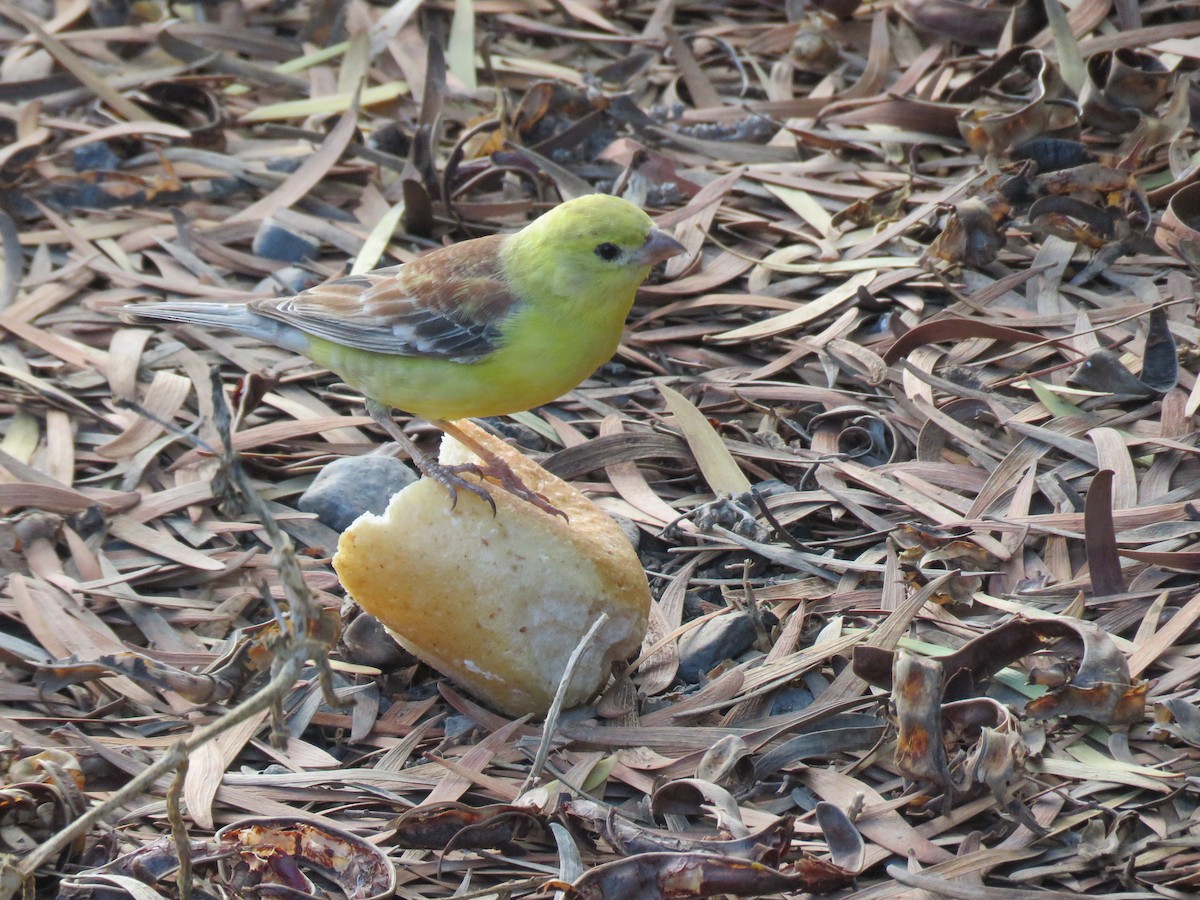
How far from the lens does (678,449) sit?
517cm

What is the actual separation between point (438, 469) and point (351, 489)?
759 millimetres

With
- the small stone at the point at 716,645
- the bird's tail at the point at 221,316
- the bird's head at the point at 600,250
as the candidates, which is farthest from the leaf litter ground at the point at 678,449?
the bird's head at the point at 600,250

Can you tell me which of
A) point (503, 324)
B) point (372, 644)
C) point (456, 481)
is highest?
point (503, 324)

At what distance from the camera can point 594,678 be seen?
163 inches

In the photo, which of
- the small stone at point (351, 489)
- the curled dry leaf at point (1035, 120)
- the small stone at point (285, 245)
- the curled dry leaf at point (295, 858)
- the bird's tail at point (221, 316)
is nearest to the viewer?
the curled dry leaf at point (295, 858)

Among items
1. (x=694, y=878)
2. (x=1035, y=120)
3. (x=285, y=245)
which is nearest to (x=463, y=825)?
(x=694, y=878)

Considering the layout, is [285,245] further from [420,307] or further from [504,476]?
[504,476]

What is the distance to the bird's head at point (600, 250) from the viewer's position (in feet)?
15.5

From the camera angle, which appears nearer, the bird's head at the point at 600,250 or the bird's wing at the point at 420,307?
the bird's head at the point at 600,250

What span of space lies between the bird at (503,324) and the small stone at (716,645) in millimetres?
679

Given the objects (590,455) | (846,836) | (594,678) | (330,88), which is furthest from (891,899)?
(330,88)

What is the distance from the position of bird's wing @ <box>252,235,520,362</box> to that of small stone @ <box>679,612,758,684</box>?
131cm

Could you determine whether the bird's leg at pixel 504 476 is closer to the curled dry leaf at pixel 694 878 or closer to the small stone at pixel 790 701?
the small stone at pixel 790 701

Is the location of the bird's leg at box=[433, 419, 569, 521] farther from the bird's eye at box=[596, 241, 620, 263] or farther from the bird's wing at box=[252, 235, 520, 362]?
the bird's eye at box=[596, 241, 620, 263]
